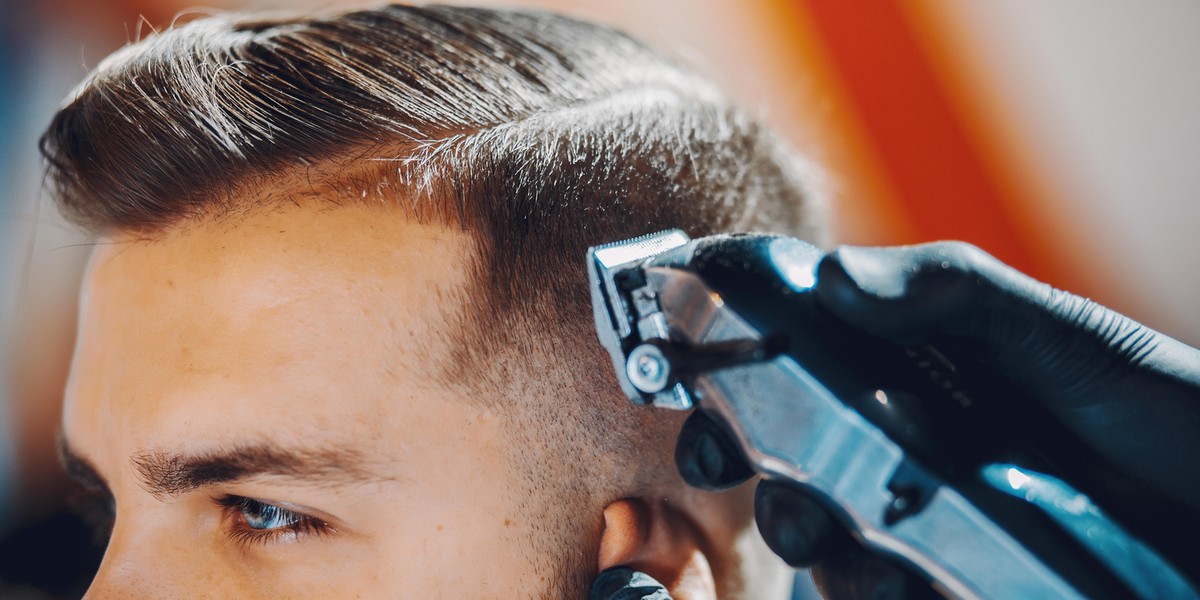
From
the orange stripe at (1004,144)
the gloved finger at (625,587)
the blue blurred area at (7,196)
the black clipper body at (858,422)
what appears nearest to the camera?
the black clipper body at (858,422)

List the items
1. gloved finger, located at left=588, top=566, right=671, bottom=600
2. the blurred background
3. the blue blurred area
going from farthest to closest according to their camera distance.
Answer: the blurred background < the blue blurred area < gloved finger, located at left=588, top=566, right=671, bottom=600

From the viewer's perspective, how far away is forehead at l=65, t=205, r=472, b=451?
2.42ft

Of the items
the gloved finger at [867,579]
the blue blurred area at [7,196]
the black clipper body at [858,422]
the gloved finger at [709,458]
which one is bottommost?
the blue blurred area at [7,196]

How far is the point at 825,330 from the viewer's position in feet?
1.95

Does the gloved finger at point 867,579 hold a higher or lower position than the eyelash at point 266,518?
higher

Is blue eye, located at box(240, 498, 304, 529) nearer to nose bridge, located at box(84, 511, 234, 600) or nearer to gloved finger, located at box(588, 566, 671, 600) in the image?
nose bridge, located at box(84, 511, 234, 600)

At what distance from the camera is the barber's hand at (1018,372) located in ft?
2.00

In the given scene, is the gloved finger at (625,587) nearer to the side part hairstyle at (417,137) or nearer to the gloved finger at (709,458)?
the gloved finger at (709,458)

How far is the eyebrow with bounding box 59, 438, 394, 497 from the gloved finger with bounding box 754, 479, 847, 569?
35 centimetres

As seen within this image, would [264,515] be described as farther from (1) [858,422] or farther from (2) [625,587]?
(1) [858,422]

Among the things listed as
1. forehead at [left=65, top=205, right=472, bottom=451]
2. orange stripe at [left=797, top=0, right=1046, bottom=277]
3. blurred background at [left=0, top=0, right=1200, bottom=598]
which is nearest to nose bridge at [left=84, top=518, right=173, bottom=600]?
forehead at [left=65, top=205, right=472, bottom=451]

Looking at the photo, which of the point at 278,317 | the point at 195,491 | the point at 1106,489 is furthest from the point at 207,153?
the point at 1106,489

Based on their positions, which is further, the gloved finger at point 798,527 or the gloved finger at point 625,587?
the gloved finger at point 625,587

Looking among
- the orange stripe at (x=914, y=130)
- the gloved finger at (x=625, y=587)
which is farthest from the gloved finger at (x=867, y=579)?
the orange stripe at (x=914, y=130)
